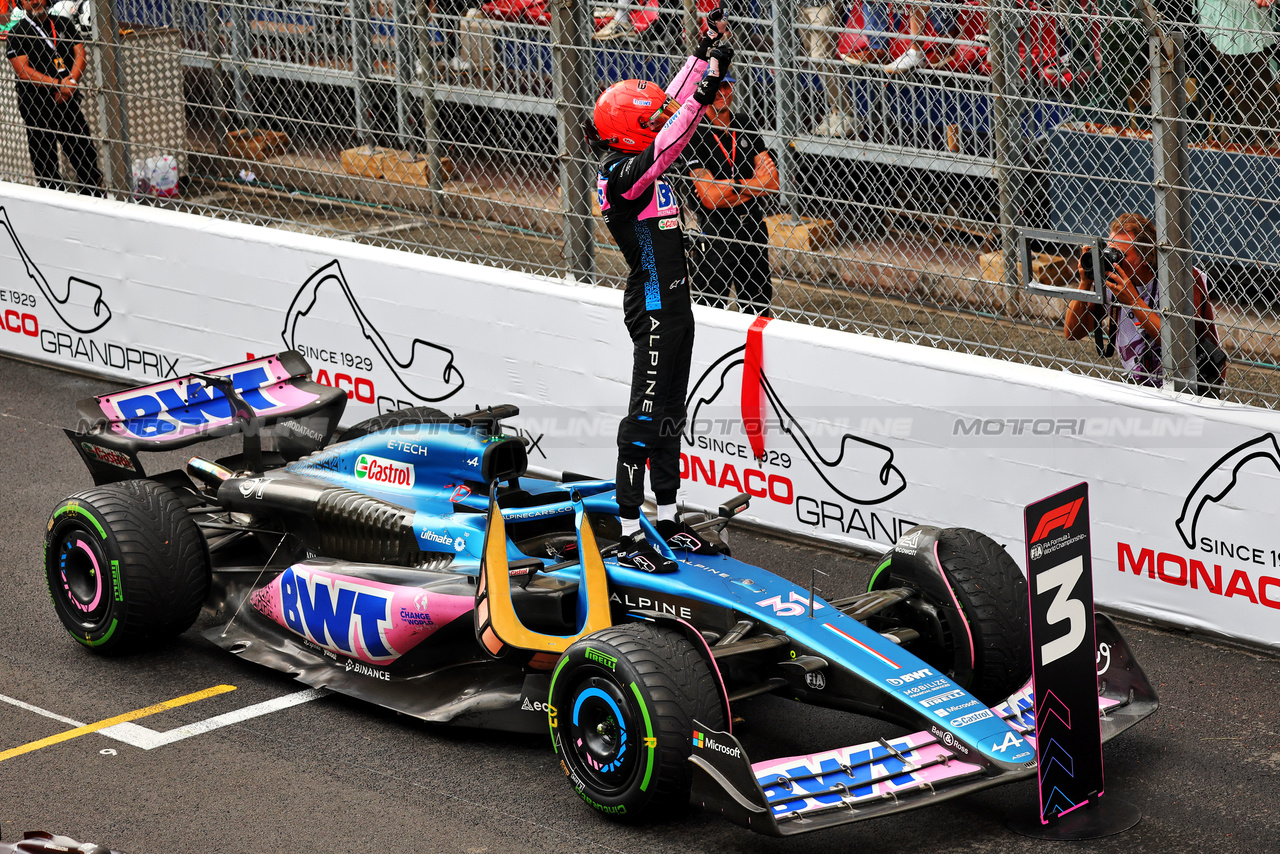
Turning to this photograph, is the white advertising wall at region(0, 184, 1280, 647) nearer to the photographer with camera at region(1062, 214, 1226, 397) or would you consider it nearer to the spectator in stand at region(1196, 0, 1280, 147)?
the photographer with camera at region(1062, 214, 1226, 397)

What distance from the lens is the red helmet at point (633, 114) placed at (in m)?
5.80

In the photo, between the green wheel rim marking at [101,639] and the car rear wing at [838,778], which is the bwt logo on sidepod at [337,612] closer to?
the green wheel rim marking at [101,639]

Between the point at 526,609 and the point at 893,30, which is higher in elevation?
the point at 893,30

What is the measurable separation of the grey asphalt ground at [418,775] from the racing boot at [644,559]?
27.5 inches

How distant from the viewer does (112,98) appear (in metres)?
10.0

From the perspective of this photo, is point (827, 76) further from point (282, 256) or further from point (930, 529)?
point (282, 256)

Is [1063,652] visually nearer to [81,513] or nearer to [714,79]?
[714,79]

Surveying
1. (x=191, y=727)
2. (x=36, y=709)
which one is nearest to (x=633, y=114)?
(x=191, y=727)

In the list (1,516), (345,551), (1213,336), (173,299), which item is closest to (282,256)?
(173,299)

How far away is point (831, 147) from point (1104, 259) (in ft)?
4.67

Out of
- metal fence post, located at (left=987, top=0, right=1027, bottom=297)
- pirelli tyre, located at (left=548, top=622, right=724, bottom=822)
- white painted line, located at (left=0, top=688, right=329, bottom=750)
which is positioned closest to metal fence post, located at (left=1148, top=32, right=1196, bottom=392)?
metal fence post, located at (left=987, top=0, right=1027, bottom=297)

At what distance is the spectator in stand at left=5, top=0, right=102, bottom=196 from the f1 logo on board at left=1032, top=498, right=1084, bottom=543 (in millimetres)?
7375

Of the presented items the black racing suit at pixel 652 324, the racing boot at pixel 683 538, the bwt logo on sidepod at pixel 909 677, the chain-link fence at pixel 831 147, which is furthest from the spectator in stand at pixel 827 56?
the bwt logo on sidepod at pixel 909 677

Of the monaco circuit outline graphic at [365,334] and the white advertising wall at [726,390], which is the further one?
the monaco circuit outline graphic at [365,334]
